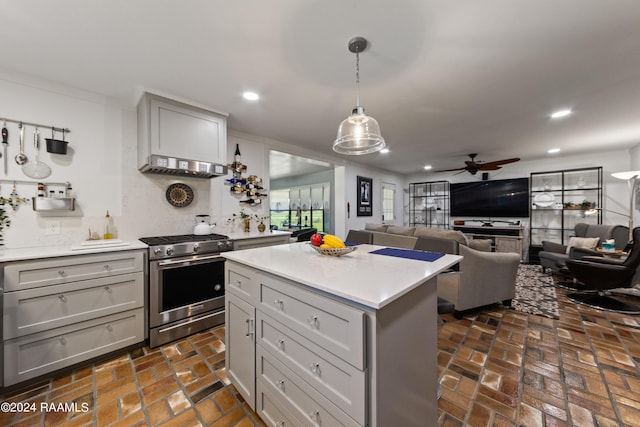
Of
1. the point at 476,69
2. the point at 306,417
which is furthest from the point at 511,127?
the point at 306,417

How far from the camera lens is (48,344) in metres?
1.79

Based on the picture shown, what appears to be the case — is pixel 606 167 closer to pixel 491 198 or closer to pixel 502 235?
pixel 491 198


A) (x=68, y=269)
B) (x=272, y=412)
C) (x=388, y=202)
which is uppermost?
(x=388, y=202)

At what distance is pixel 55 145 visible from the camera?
2178 mm

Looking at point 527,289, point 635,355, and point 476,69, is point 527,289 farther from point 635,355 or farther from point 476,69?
point 476,69

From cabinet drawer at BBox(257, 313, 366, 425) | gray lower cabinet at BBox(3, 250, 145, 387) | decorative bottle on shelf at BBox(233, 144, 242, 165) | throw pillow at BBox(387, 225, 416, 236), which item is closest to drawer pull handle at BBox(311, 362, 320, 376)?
cabinet drawer at BBox(257, 313, 366, 425)

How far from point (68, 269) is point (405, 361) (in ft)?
8.16

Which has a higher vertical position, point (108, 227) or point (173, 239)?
point (108, 227)

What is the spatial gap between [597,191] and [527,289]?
3335mm

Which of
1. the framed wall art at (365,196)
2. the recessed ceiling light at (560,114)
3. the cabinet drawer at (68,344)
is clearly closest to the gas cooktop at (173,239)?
the cabinet drawer at (68,344)

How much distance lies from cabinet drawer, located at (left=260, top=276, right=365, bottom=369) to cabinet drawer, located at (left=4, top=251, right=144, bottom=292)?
1.58 meters

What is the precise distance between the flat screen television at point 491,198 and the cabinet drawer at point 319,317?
6745 mm

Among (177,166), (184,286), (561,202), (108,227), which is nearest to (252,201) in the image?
(177,166)

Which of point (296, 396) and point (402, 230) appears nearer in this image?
point (296, 396)
